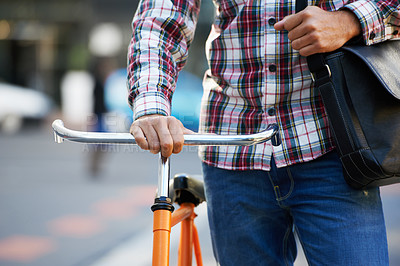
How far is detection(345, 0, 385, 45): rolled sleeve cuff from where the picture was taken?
1.42m

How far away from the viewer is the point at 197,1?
1.75 metres

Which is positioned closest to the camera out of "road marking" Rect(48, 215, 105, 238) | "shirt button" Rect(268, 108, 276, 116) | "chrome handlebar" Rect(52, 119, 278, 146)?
"chrome handlebar" Rect(52, 119, 278, 146)

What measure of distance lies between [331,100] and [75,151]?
37.5 ft

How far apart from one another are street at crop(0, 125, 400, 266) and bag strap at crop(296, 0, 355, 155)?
1.96ft

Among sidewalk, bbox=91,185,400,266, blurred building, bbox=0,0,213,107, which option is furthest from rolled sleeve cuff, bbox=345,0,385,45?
blurred building, bbox=0,0,213,107

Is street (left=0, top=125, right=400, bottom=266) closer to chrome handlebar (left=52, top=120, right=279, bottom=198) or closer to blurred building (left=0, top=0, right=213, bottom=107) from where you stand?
chrome handlebar (left=52, top=120, right=279, bottom=198)

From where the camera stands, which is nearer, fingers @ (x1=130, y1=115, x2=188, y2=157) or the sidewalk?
fingers @ (x1=130, y1=115, x2=188, y2=157)

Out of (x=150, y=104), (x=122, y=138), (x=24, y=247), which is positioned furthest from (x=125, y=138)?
(x=24, y=247)

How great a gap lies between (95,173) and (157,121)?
7686mm

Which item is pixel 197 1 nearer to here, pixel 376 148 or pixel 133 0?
pixel 376 148

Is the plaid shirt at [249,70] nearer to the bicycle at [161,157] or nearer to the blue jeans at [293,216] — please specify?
the blue jeans at [293,216]

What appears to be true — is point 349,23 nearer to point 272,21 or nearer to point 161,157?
point 272,21

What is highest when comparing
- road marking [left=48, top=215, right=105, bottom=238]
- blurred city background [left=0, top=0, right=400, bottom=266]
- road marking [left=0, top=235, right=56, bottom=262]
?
blurred city background [left=0, top=0, right=400, bottom=266]

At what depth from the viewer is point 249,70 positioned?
1.60 meters
